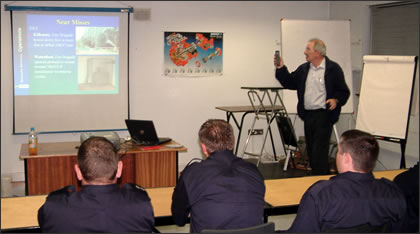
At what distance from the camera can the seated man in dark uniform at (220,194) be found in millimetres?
2020

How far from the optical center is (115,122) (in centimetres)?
600

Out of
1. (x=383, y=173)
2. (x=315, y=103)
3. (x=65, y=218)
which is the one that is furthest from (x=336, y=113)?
(x=65, y=218)

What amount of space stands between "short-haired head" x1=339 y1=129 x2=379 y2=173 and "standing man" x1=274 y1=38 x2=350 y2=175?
2263mm

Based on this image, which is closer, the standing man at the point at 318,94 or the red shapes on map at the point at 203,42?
the standing man at the point at 318,94

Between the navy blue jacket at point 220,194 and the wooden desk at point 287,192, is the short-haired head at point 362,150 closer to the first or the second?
the navy blue jacket at point 220,194

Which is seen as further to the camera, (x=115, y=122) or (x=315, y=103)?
(x=115, y=122)

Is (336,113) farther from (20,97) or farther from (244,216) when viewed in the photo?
(20,97)

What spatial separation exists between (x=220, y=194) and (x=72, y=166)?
235 cm

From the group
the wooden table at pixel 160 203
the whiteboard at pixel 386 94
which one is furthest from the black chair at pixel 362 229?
the whiteboard at pixel 386 94

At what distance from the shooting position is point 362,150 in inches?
80.0

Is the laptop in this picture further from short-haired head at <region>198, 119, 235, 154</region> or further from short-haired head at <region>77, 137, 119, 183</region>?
short-haired head at <region>77, 137, 119, 183</region>

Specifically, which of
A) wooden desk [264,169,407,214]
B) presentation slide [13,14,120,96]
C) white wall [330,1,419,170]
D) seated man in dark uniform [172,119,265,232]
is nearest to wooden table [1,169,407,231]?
wooden desk [264,169,407,214]

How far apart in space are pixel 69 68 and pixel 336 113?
3281 millimetres

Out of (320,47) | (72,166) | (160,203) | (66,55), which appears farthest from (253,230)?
(66,55)
